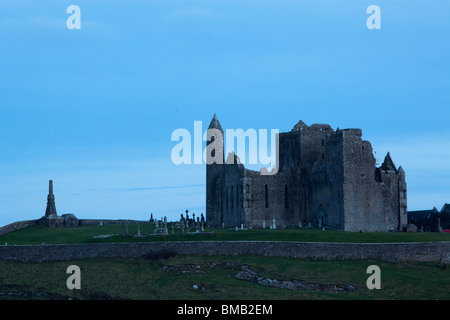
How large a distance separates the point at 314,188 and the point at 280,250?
737 inches

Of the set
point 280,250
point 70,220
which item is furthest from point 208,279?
point 70,220

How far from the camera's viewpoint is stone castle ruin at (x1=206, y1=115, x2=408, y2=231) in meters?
87.8

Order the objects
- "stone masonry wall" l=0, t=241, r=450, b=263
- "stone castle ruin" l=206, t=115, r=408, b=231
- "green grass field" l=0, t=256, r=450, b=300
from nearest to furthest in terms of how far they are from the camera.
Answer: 1. "green grass field" l=0, t=256, r=450, b=300
2. "stone masonry wall" l=0, t=241, r=450, b=263
3. "stone castle ruin" l=206, t=115, r=408, b=231

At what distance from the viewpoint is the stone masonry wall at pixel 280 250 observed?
7419cm

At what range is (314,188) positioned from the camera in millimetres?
92125

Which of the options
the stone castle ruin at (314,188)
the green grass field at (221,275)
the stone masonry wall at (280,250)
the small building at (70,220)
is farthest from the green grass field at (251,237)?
the small building at (70,220)

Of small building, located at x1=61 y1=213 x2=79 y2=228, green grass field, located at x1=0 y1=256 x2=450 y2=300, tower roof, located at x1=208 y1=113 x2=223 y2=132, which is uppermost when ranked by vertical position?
tower roof, located at x1=208 y1=113 x2=223 y2=132

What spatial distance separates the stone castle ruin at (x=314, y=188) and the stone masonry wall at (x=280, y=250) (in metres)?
11.9

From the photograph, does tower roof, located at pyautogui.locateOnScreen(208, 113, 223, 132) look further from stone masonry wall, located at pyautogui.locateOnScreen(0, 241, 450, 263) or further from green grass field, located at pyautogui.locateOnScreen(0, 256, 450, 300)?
green grass field, located at pyautogui.locateOnScreen(0, 256, 450, 300)

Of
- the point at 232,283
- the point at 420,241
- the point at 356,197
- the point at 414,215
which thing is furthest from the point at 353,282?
the point at 414,215

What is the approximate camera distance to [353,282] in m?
67.1

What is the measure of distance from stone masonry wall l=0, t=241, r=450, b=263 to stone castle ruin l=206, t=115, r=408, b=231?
11909 mm

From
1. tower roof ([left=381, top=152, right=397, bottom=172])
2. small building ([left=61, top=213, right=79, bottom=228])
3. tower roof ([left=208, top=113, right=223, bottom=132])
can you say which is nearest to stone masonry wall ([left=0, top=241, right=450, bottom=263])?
tower roof ([left=381, top=152, right=397, bottom=172])
